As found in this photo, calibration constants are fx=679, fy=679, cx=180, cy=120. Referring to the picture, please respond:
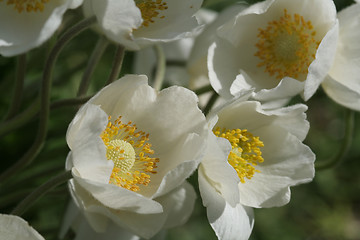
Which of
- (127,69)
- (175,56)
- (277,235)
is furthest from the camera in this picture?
(277,235)

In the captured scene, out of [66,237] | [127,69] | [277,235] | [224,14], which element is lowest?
[277,235]

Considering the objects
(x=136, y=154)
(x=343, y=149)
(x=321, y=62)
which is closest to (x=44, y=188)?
(x=136, y=154)

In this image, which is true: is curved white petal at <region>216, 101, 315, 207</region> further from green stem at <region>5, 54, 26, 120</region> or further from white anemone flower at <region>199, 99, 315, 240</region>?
green stem at <region>5, 54, 26, 120</region>

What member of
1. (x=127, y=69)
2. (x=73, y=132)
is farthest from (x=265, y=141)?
(x=127, y=69)

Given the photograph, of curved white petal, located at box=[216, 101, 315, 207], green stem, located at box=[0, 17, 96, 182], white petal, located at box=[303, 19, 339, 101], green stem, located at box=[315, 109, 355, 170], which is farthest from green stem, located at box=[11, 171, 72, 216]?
green stem, located at box=[315, 109, 355, 170]

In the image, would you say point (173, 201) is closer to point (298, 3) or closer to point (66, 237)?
point (66, 237)

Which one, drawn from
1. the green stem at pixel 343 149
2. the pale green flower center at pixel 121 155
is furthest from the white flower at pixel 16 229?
the green stem at pixel 343 149
